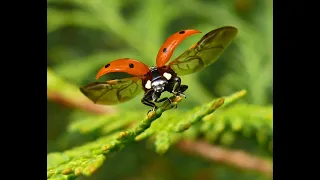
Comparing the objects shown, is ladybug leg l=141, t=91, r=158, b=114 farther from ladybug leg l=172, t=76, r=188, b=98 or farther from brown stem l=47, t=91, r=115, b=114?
brown stem l=47, t=91, r=115, b=114

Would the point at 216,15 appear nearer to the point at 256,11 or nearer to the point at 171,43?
the point at 256,11

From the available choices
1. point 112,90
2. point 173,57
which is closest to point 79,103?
point 173,57

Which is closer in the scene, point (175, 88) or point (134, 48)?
point (175, 88)

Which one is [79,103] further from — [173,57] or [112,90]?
[112,90]

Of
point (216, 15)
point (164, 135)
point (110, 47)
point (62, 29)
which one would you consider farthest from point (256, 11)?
point (164, 135)

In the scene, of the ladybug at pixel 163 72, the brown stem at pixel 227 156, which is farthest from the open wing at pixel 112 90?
the brown stem at pixel 227 156
